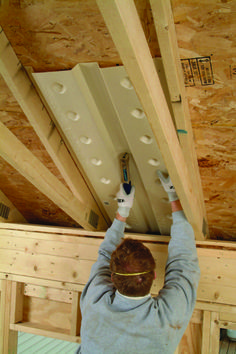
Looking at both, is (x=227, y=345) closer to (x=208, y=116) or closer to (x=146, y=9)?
(x=208, y=116)

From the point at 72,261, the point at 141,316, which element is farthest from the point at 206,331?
the point at 72,261

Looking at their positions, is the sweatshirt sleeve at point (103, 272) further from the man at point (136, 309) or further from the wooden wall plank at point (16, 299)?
the wooden wall plank at point (16, 299)

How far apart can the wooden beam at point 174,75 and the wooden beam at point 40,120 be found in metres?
0.67

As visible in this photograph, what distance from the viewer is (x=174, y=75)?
1213 mm

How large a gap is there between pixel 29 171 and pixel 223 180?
936 millimetres

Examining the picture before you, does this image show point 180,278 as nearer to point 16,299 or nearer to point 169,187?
point 169,187

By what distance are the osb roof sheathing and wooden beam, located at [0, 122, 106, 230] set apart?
403 millimetres

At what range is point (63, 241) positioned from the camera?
7.21 feet

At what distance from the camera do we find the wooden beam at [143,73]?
0.76 meters

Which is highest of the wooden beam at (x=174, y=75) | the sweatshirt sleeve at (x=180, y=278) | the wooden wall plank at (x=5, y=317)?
the wooden beam at (x=174, y=75)

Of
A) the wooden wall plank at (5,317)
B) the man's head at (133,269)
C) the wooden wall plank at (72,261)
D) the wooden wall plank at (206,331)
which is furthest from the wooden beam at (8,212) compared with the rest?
the wooden wall plank at (206,331)

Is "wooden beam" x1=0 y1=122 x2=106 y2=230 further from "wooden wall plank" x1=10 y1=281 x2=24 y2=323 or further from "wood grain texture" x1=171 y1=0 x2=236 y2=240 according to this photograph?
"wooden wall plank" x1=10 y1=281 x2=24 y2=323

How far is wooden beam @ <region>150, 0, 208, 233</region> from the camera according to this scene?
106 centimetres

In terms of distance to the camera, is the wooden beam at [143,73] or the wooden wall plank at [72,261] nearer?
the wooden beam at [143,73]
